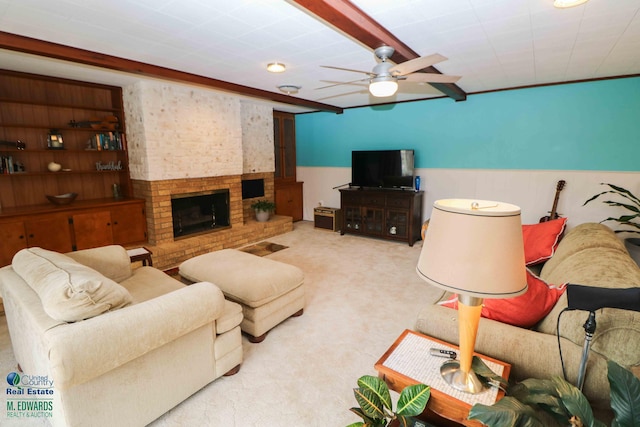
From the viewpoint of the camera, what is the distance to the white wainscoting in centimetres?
402

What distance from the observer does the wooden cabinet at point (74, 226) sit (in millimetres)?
3270

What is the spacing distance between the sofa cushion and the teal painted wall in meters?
4.88

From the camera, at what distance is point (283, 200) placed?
644cm

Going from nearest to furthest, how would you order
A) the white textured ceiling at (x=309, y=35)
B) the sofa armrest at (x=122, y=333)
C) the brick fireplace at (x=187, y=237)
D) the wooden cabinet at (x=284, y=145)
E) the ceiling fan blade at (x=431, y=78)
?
the sofa armrest at (x=122, y=333), the white textured ceiling at (x=309, y=35), the ceiling fan blade at (x=431, y=78), the brick fireplace at (x=187, y=237), the wooden cabinet at (x=284, y=145)

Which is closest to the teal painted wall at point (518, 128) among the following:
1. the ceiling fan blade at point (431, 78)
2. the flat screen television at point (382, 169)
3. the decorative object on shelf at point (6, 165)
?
the flat screen television at point (382, 169)

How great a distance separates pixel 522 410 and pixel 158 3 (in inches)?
109

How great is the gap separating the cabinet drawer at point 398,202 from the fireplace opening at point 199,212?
2724mm

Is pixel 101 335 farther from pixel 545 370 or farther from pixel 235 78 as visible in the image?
Result: pixel 235 78

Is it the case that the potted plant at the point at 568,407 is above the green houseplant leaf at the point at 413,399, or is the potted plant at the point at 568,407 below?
above

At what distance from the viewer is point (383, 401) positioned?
3.82 feet

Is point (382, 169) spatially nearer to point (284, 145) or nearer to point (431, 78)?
point (284, 145)

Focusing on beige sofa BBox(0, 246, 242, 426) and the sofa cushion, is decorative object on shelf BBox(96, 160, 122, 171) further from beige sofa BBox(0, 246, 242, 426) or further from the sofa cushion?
the sofa cushion

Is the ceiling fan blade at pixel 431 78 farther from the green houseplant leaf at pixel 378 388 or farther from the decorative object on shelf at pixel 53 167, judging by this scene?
the decorative object on shelf at pixel 53 167

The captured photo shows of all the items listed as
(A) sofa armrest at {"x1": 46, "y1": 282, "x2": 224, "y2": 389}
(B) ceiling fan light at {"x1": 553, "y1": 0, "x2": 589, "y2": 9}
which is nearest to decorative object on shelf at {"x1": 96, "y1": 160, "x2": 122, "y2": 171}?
(A) sofa armrest at {"x1": 46, "y1": 282, "x2": 224, "y2": 389}
